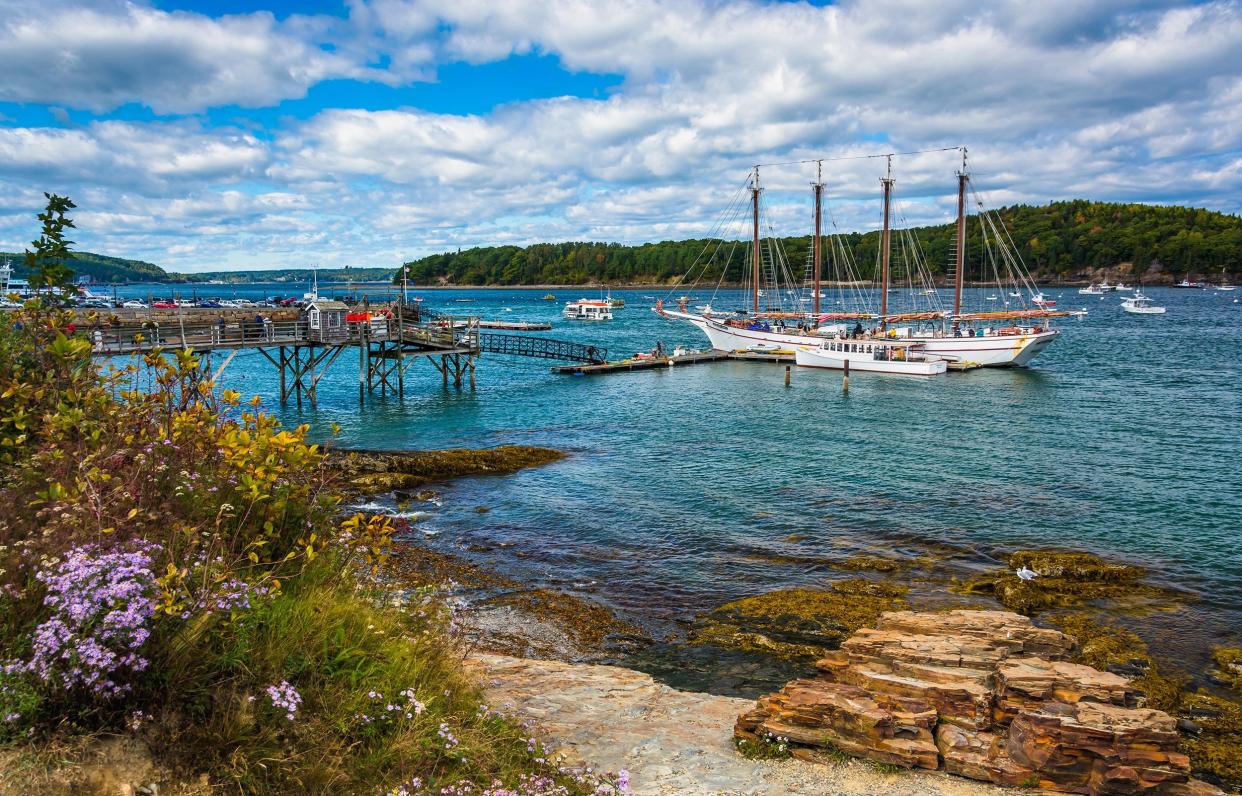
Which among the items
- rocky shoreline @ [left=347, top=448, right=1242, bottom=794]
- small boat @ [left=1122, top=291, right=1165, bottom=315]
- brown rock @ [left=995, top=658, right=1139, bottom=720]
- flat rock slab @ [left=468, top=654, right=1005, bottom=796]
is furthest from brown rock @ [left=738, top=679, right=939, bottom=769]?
small boat @ [left=1122, top=291, right=1165, bottom=315]

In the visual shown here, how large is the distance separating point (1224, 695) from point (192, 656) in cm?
1539

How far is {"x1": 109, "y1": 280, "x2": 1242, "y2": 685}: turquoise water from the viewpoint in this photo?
2008 cm

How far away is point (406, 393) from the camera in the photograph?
52562 millimetres

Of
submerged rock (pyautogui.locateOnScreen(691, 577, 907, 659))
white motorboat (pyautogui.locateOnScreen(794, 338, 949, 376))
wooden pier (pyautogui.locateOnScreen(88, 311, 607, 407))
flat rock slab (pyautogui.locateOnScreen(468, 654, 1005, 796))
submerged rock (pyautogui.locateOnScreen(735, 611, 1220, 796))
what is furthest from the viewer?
white motorboat (pyautogui.locateOnScreen(794, 338, 949, 376))

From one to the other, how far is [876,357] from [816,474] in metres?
35.0

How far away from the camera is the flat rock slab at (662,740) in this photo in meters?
8.08

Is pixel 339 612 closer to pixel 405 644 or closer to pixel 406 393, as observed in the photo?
pixel 405 644

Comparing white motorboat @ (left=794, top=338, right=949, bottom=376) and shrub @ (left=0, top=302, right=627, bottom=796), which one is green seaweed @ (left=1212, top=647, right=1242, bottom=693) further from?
white motorboat @ (left=794, top=338, right=949, bottom=376)

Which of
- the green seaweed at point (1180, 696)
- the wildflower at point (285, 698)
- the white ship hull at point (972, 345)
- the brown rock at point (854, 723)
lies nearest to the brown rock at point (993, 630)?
the green seaweed at point (1180, 696)

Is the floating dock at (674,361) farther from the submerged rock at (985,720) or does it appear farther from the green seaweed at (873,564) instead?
the submerged rock at (985,720)

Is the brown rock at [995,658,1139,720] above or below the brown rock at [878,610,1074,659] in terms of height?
above

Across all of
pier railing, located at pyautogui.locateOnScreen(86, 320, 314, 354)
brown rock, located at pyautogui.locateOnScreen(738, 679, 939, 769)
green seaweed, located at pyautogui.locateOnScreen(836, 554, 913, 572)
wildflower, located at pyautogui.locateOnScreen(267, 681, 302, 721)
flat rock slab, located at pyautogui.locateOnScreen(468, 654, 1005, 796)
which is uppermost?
pier railing, located at pyautogui.locateOnScreen(86, 320, 314, 354)

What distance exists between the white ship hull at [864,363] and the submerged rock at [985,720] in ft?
161

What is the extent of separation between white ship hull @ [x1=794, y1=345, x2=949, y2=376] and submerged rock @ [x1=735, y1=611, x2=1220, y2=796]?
4908 cm
